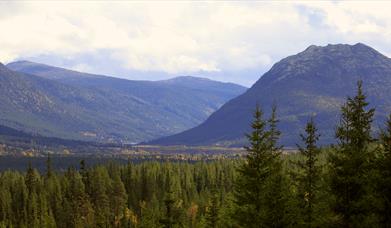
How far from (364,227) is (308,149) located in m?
10.2

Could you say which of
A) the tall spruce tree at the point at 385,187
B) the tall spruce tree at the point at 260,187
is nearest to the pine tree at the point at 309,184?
the tall spruce tree at the point at 260,187

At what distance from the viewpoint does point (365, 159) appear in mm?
41562

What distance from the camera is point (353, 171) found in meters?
41.3

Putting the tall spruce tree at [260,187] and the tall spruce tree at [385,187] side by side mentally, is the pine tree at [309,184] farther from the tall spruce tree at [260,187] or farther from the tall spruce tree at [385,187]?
the tall spruce tree at [385,187]

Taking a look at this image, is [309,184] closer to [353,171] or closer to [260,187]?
[260,187]

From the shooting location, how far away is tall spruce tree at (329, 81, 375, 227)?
1591 inches

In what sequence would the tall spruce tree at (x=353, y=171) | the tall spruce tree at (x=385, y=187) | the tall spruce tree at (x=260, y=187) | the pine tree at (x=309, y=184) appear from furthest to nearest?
the pine tree at (x=309, y=184) < the tall spruce tree at (x=260, y=187) < the tall spruce tree at (x=385, y=187) < the tall spruce tree at (x=353, y=171)

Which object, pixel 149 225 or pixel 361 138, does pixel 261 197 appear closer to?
pixel 361 138

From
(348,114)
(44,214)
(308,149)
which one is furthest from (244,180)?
(44,214)

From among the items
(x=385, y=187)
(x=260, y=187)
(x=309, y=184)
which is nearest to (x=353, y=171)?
(x=385, y=187)

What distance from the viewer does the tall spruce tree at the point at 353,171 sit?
1591 inches

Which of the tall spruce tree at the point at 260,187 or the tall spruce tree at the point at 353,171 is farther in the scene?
the tall spruce tree at the point at 260,187

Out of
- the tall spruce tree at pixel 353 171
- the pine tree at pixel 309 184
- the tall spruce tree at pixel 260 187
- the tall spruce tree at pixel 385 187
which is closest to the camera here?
the tall spruce tree at pixel 353 171

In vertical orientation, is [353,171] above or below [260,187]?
above
